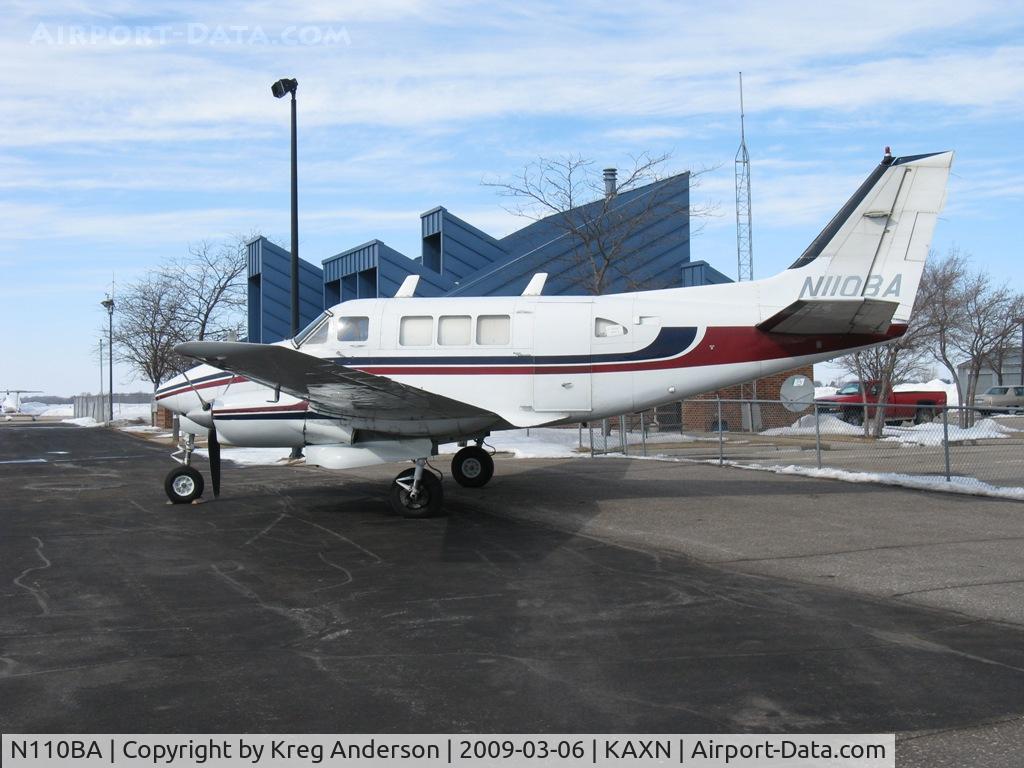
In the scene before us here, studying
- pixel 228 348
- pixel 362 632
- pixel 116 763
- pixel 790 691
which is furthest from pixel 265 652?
pixel 228 348

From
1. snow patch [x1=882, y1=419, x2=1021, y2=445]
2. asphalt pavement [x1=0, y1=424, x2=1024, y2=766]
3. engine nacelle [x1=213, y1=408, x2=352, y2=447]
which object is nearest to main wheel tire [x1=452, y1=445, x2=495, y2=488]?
asphalt pavement [x1=0, y1=424, x2=1024, y2=766]

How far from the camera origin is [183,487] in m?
14.5

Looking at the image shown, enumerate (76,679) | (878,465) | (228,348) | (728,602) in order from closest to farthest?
(76,679), (728,602), (228,348), (878,465)

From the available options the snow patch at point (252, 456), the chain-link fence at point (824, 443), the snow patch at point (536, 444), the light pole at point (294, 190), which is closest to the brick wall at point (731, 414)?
the chain-link fence at point (824, 443)

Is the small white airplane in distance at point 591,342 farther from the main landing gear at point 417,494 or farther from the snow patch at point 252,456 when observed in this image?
the snow patch at point 252,456

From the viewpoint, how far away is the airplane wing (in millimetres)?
10438

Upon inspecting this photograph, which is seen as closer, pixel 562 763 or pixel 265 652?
pixel 562 763

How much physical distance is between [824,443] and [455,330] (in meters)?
13.1

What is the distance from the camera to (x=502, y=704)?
17.1 ft

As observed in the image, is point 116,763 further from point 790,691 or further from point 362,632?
point 790,691

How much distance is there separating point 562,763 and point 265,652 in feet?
9.15

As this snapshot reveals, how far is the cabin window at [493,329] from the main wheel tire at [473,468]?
293 cm

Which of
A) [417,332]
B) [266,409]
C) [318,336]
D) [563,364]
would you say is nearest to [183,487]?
[266,409]

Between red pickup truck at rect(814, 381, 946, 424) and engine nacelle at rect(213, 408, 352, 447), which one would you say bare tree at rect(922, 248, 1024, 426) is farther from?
engine nacelle at rect(213, 408, 352, 447)
